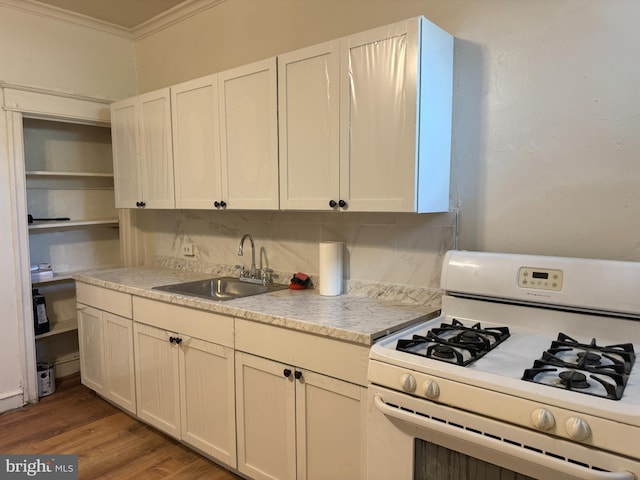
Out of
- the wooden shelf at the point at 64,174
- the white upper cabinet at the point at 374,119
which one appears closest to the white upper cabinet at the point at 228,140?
the white upper cabinet at the point at 374,119

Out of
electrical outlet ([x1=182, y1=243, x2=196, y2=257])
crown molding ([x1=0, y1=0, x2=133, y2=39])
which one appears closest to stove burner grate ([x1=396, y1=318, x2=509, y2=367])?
electrical outlet ([x1=182, y1=243, x2=196, y2=257])

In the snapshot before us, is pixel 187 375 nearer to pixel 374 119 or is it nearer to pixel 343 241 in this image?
pixel 343 241

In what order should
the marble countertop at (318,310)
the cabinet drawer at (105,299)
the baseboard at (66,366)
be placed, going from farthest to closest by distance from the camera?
the baseboard at (66,366) → the cabinet drawer at (105,299) → the marble countertop at (318,310)

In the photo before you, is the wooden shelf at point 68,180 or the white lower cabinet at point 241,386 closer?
the white lower cabinet at point 241,386

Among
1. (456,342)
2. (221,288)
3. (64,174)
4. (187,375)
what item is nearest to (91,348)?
(221,288)

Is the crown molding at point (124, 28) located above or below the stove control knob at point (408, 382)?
above

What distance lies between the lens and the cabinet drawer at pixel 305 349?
170 cm

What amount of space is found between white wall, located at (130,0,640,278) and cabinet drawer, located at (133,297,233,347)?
0.86 meters

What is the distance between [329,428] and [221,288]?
4.53 ft

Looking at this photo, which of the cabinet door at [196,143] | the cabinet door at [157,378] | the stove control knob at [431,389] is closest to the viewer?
the stove control knob at [431,389]

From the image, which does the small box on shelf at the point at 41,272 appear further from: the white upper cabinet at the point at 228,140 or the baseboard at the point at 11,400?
the white upper cabinet at the point at 228,140

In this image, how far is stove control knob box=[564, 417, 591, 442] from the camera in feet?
3.49

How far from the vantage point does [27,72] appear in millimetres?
3084

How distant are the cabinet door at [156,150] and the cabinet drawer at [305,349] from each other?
1.21 meters
